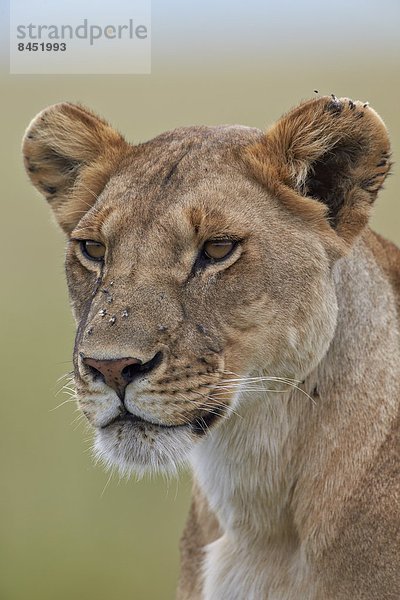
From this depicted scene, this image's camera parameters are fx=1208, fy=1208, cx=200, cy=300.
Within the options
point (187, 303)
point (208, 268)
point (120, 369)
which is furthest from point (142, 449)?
point (208, 268)

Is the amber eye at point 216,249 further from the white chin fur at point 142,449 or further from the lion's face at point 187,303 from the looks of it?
the white chin fur at point 142,449

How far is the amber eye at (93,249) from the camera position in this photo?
12.2 feet

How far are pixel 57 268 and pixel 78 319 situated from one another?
5.12 meters

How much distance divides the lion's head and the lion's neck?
159 millimetres

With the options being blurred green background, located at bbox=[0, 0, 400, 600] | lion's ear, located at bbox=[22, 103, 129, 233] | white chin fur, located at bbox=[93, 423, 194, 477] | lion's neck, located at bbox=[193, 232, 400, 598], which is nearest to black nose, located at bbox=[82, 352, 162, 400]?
white chin fur, located at bbox=[93, 423, 194, 477]

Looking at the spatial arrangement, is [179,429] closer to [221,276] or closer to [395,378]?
[221,276]

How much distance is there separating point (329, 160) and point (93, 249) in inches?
30.6

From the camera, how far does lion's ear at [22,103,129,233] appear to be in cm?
403

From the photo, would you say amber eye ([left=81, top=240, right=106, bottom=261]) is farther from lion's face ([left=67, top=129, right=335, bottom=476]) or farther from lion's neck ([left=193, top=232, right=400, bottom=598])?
lion's neck ([left=193, top=232, right=400, bottom=598])

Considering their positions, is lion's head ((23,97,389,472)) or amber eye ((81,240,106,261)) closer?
lion's head ((23,97,389,472))

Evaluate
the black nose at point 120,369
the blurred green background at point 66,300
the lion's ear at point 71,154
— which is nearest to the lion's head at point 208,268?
the black nose at point 120,369

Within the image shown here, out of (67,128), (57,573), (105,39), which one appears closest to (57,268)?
(57,573)

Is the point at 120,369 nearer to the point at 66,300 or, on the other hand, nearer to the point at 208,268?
the point at 208,268

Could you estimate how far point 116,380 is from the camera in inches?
129
